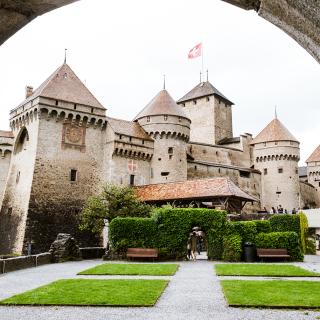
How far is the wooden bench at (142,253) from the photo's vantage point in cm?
2116

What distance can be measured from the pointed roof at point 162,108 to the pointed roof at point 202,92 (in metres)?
16.2

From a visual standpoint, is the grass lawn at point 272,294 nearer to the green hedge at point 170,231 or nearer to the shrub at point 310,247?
the green hedge at point 170,231

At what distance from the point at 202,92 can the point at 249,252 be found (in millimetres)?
38423

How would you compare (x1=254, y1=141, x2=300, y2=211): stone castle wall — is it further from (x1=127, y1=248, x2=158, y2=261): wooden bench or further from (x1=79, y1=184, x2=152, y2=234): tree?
(x1=127, y1=248, x2=158, y2=261): wooden bench

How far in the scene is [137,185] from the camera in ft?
115

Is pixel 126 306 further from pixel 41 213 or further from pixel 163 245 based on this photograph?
pixel 41 213

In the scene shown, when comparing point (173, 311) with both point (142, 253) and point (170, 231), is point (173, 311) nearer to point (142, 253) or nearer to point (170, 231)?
point (142, 253)

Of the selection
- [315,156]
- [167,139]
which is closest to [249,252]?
[167,139]

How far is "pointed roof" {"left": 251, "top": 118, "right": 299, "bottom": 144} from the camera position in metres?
48.6

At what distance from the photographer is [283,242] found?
21.7 metres

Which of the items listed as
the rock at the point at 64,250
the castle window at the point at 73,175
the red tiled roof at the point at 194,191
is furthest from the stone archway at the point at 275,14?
the castle window at the point at 73,175

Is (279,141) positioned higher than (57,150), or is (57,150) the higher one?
(279,141)

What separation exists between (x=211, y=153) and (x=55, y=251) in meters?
28.0

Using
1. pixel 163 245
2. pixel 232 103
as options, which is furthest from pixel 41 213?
pixel 232 103
